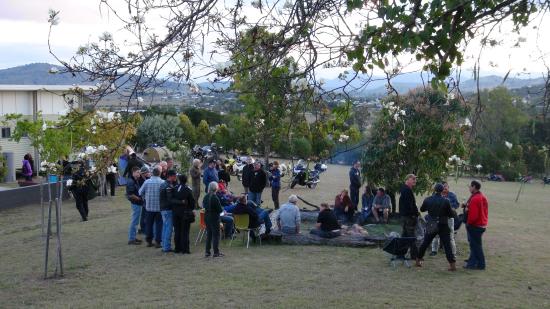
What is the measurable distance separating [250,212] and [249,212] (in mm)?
19

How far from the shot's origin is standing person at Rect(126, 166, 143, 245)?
13.4m

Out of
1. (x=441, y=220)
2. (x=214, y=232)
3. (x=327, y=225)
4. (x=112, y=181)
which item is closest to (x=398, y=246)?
(x=441, y=220)

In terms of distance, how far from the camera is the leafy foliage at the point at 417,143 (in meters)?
15.0

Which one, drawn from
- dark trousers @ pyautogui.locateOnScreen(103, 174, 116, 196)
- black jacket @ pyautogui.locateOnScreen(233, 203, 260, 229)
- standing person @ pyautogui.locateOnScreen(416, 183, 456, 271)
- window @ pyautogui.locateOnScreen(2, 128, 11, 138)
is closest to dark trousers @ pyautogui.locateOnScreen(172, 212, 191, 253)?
black jacket @ pyautogui.locateOnScreen(233, 203, 260, 229)

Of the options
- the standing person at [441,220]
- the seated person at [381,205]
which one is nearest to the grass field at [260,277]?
the standing person at [441,220]

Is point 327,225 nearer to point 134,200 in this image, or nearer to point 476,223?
point 476,223

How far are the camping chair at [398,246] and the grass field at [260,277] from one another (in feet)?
0.87

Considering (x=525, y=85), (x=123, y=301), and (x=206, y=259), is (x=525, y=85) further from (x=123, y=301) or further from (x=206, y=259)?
(x=206, y=259)

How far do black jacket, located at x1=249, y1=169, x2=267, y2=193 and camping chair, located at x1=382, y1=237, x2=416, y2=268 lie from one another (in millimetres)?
6138

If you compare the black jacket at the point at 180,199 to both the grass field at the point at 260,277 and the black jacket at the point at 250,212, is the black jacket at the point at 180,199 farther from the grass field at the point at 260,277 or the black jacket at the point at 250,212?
the black jacket at the point at 250,212

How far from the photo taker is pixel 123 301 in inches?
359

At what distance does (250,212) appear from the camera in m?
13.0

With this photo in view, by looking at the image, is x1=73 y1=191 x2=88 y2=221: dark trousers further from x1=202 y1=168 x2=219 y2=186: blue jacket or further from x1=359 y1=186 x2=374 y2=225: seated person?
x1=359 y1=186 x2=374 y2=225: seated person

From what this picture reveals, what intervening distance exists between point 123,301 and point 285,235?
196 inches
